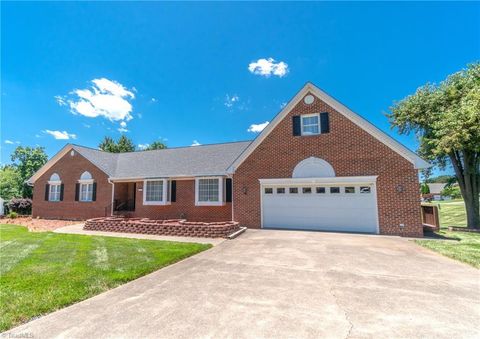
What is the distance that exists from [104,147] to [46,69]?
30870 mm

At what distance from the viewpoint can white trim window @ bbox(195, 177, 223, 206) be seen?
1509cm

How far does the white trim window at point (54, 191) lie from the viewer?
20.1m

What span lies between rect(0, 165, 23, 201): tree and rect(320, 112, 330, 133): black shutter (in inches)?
1486

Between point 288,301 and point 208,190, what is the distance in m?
11.7

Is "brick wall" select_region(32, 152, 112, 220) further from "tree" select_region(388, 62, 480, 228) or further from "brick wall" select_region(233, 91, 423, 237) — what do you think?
"tree" select_region(388, 62, 480, 228)

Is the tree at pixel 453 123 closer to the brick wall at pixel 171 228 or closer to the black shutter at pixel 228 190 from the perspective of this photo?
the black shutter at pixel 228 190

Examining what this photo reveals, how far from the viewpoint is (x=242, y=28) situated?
47.4 feet

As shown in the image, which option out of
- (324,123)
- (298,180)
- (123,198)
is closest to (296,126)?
(324,123)

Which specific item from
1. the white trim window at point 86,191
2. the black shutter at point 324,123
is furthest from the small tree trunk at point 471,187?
the white trim window at point 86,191

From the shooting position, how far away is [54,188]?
2041 centimetres

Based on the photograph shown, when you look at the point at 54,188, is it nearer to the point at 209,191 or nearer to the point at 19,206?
the point at 19,206

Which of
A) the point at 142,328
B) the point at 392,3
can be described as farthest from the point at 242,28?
the point at 142,328

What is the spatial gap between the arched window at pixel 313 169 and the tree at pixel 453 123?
7.29 metres

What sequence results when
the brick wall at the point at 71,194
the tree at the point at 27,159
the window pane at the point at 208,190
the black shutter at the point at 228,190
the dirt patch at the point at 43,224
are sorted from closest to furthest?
the dirt patch at the point at 43,224
the black shutter at the point at 228,190
the window pane at the point at 208,190
the brick wall at the point at 71,194
the tree at the point at 27,159
